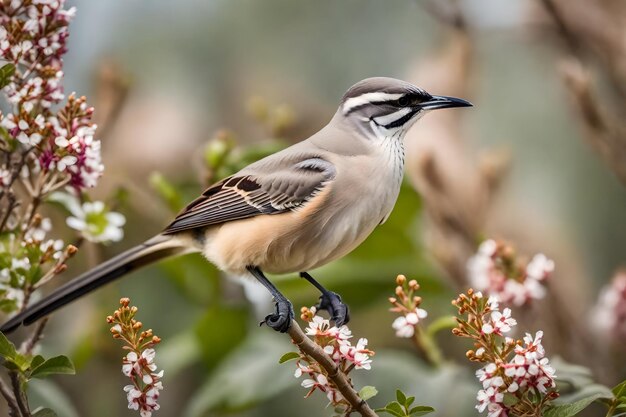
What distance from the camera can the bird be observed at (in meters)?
2.74

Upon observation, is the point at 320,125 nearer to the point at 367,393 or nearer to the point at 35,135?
the point at 35,135

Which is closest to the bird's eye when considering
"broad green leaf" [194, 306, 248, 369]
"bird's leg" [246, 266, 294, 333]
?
"bird's leg" [246, 266, 294, 333]

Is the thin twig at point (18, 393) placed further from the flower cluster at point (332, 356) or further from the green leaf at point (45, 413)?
the flower cluster at point (332, 356)

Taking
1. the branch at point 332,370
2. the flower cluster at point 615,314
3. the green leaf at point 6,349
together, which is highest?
the green leaf at point 6,349

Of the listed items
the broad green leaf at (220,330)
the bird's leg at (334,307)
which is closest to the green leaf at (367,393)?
the bird's leg at (334,307)

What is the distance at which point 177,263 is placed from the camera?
3.89 m

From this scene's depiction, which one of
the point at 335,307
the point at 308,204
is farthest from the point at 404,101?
the point at 335,307

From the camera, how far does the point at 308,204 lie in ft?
9.25

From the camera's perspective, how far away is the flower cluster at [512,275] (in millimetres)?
3039

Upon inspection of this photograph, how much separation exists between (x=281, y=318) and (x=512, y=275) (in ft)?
2.97

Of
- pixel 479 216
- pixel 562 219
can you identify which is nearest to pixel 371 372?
pixel 479 216

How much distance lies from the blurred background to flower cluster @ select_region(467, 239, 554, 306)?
0.16m

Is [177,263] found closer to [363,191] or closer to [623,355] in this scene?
[363,191]

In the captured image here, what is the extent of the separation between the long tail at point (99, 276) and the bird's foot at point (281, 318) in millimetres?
554
